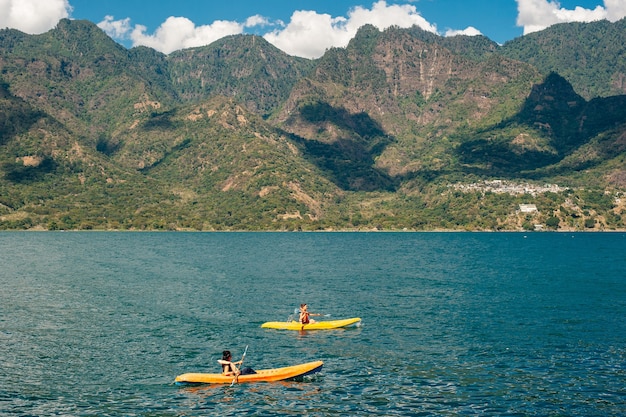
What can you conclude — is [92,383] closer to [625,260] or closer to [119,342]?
[119,342]

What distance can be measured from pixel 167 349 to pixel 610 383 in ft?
136

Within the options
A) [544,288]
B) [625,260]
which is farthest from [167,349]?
[625,260]

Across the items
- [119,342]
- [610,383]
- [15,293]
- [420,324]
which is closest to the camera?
[610,383]

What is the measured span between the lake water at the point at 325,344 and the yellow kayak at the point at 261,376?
688 millimetres

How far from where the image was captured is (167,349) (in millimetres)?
61812

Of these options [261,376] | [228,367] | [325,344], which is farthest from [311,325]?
[228,367]

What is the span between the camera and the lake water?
1746 inches

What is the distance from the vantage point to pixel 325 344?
214 feet

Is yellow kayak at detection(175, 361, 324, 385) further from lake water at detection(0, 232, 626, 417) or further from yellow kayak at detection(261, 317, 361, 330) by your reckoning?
yellow kayak at detection(261, 317, 361, 330)

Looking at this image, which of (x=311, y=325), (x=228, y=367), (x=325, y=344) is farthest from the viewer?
(x=311, y=325)

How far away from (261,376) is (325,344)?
1580 centimetres

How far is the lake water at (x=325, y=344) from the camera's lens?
145ft

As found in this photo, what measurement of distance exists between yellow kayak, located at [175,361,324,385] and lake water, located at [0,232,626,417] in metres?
0.69

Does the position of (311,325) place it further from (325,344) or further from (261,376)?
(261,376)
